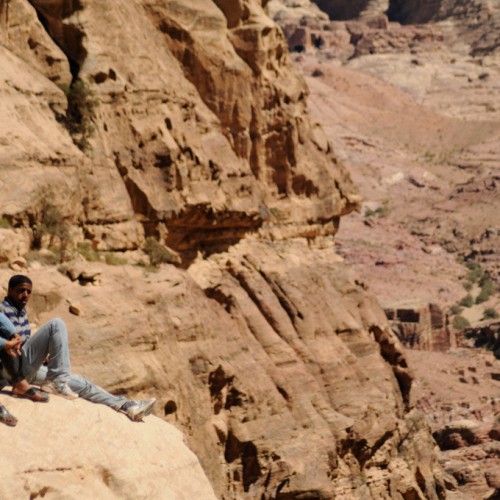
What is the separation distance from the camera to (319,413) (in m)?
27.9

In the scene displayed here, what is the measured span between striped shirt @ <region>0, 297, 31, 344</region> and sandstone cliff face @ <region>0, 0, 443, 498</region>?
6074 millimetres

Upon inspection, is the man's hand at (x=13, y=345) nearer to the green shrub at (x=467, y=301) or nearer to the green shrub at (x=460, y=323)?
the green shrub at (x=460, y=323)

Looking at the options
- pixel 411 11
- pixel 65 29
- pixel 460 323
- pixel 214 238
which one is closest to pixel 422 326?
pixel 460 323

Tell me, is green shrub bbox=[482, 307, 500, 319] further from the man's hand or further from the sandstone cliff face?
the man's hand

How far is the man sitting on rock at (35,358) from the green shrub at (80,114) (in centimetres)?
1020

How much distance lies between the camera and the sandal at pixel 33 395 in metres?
12.9

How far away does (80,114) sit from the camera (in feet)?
77.6

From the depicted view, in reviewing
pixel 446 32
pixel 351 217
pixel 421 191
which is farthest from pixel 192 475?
pixel 446 32

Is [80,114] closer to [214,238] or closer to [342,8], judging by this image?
[214,238]

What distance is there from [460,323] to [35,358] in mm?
71228

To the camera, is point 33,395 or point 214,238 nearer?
point 33,395

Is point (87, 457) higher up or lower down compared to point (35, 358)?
lower down

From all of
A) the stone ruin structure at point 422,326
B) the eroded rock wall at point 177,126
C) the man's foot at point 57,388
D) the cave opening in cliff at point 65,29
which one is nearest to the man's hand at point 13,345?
the man's foot at point 57,388

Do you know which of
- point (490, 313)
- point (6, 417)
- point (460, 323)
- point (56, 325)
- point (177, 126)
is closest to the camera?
point (6, 417)
